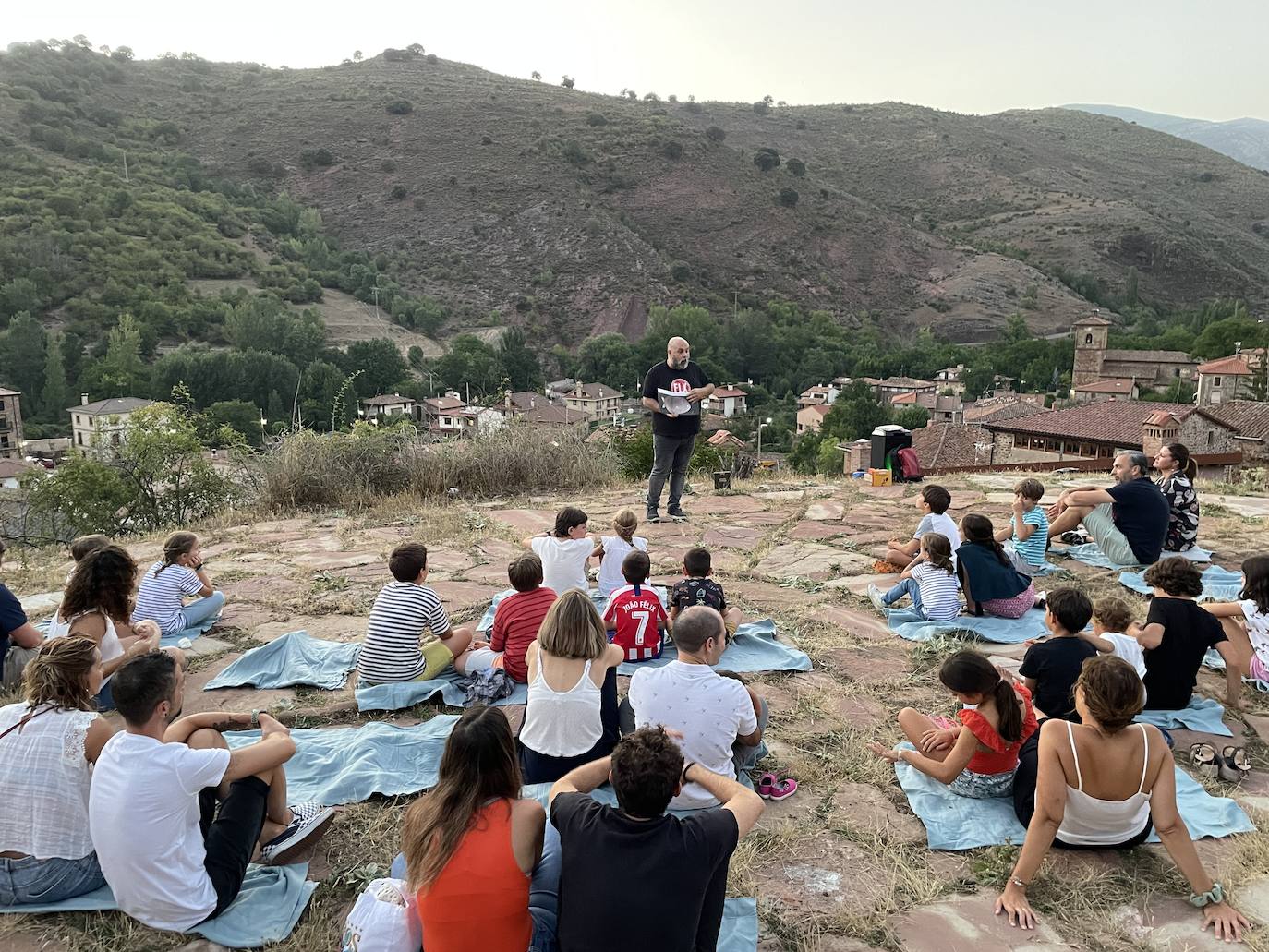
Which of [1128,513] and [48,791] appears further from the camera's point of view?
[1128,513]

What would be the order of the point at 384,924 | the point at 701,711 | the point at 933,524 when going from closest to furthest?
the point at 384,924 < the point at 701,711 < the point at 933,524

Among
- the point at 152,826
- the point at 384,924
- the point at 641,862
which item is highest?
the point at 641,862

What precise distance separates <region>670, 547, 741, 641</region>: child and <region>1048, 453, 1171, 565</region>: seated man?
9.66 feet

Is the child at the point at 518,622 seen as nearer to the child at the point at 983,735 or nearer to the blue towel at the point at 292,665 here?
the blue towel at the point at 292,665

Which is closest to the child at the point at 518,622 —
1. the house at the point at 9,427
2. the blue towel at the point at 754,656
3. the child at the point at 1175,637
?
the blue towel at the point at 754,656

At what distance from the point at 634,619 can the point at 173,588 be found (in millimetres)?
2417

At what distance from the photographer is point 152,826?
203 centimetres

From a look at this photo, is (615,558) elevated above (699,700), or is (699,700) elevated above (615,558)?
(699,700)

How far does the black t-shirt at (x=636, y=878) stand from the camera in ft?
5.69

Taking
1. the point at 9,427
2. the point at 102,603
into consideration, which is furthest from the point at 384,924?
the point at 9,427

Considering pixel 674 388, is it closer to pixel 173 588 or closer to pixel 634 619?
pixel 634 619

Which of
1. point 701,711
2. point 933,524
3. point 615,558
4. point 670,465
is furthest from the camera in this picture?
point 670,465

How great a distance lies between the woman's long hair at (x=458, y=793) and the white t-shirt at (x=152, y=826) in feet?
2.05

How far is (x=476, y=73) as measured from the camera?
302 feet
